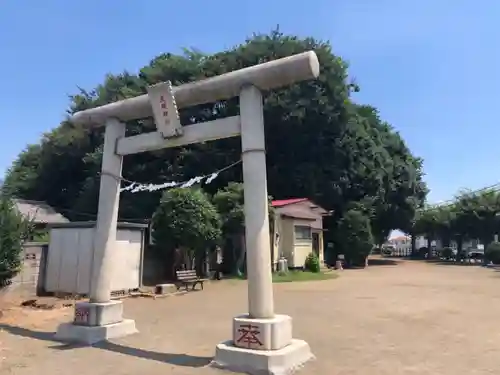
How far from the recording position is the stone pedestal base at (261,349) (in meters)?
6.16

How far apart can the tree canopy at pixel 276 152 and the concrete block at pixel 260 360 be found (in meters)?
21.8

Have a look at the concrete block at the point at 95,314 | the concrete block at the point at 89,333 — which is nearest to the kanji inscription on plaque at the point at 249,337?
the concrete block at the point at 89,333

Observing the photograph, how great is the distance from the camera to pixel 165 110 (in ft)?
26.3

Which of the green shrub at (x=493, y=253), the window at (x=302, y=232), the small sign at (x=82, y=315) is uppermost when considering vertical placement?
the window at (x=302, y=232)

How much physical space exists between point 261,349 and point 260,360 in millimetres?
187

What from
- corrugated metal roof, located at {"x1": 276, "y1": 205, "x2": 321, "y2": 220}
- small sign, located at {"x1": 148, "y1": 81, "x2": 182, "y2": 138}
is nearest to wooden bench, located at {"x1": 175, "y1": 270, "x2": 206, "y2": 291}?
corrugated metal roof, located at {"x1": 276, "y1": 205, "x2": 321, "y2": 220}

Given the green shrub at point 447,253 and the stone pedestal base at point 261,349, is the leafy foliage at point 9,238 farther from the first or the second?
the green shrub at point 447,253

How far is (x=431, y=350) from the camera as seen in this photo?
25.0ft

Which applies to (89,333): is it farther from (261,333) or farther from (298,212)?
(298,212)

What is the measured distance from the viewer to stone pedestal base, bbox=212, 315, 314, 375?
6.16 metres

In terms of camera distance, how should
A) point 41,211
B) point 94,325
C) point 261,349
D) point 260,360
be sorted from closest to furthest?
point 260,360 < point 261,349 < point 94,325 < point 41,211

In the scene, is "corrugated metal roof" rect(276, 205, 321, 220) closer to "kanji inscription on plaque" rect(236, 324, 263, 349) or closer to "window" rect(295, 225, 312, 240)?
"window" rect(295, 225, 312, 240)

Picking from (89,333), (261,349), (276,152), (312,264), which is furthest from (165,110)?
(276,152)

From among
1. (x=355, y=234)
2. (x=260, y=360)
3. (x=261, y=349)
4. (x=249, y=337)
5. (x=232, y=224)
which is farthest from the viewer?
(x=355, y=234)
